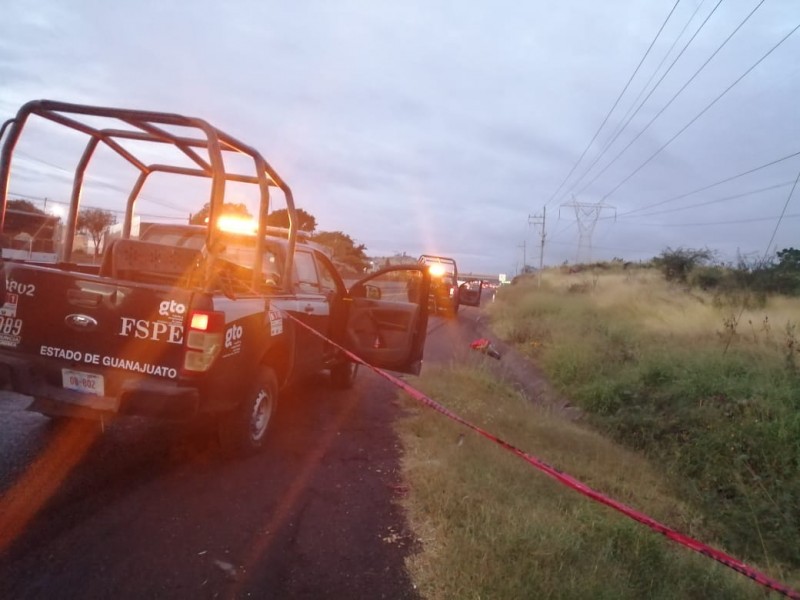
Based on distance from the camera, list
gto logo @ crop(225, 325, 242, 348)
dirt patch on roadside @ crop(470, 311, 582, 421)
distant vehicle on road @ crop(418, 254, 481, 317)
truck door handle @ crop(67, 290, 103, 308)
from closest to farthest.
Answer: truck door handle @ crop(67, 290, 103, 308), gto logo @ crop(225, 325, 242, 348), dirt patch on roadside @ crop(470, 311, 582, 421), distant vehicle on road @ crop(418, 254, 481, 317)

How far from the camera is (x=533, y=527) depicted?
416 cm

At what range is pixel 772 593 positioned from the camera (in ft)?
14.5

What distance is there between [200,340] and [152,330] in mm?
348

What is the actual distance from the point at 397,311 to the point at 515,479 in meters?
3.02

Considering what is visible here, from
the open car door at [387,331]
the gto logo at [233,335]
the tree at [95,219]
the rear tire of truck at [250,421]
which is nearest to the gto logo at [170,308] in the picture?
the gto logo at [233,335]

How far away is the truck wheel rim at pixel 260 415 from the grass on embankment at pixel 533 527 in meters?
1.31

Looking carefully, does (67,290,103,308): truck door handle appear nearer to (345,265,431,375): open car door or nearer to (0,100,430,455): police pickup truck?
(0,100,430,455): police pickup truck

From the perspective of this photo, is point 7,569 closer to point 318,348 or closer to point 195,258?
point 195,258

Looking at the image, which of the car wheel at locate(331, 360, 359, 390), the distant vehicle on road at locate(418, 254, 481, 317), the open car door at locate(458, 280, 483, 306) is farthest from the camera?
the open car door at locate(458, 280, 483, 306)

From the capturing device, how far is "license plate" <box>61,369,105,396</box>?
14.9ft

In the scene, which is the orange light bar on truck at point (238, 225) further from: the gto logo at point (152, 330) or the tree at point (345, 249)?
the tree at point (345, 249)

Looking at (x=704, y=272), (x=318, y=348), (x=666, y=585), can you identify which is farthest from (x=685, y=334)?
(x=704, y=272)

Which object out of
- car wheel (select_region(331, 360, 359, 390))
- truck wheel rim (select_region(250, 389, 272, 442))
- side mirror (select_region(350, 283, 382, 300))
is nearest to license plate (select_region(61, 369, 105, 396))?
truck wheel rim (select_region(250, 389, 272, 442))

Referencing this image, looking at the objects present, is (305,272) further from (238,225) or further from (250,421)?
(250,421)
